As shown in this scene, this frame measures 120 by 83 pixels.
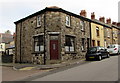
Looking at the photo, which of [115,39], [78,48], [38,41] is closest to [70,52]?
[78,48]

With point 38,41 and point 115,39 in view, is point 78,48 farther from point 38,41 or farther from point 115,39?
point 115,39

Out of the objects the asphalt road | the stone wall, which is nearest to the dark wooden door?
the stone wall

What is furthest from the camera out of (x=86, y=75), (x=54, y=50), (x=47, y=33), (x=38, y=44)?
(x=38, y=44)

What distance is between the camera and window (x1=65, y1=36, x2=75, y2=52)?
15723 millimetres

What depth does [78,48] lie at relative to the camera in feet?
56.9

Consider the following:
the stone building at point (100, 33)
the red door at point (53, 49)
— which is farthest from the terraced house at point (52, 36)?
the stone building at point (100, 33)

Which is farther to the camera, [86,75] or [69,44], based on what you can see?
[69,44]

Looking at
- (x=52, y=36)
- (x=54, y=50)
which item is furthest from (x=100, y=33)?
(x=54, y=50)

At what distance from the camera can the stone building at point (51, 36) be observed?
14633mm

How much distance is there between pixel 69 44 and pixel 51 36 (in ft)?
8.98

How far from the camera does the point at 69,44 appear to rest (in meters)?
16.2

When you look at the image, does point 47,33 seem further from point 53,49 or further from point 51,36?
point 53,49

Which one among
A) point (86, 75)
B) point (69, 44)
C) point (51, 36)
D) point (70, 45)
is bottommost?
point (86, 75)

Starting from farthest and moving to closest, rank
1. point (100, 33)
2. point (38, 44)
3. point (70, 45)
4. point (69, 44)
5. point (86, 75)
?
1. point (100, 33)
2. point (70, 45)
3. point (69, 44)
4. point (38, 44)
5. point (86, 75)
